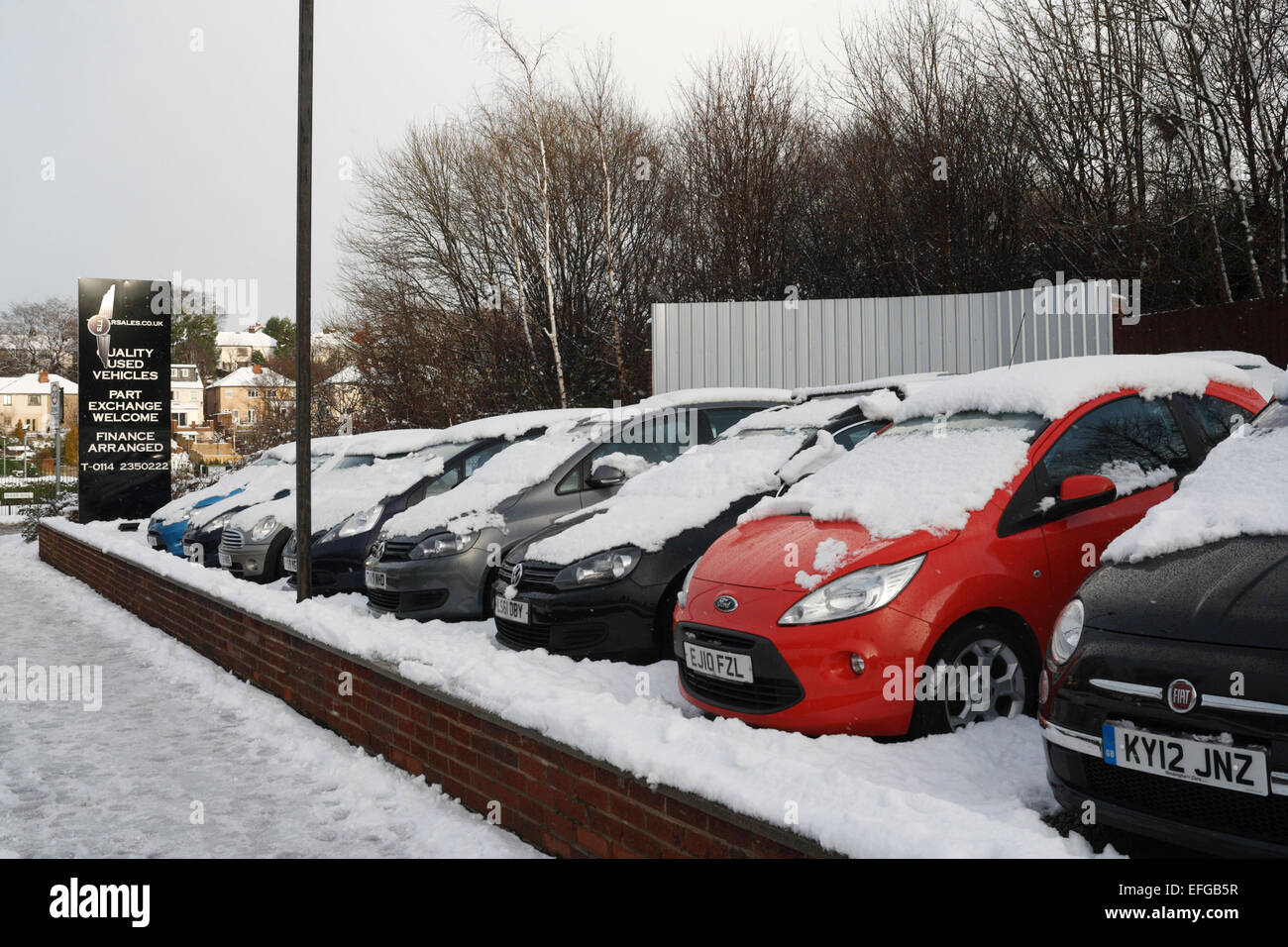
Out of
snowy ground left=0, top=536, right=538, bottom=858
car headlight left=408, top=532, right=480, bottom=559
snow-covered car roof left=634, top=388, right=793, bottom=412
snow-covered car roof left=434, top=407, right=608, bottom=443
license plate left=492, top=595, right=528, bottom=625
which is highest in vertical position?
snow-covered car roof left=634, top=388, right=793, bottom=412

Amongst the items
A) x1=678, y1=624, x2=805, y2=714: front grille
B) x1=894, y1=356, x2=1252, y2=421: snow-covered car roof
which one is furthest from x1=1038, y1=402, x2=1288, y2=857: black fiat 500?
x1=894, y1=356, x2=1252, y2=421: snow-covered car roof

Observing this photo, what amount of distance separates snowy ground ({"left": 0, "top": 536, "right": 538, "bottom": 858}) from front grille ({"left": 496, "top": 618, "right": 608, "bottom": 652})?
1133 mm

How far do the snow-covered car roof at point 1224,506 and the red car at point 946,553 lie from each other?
2.22ft

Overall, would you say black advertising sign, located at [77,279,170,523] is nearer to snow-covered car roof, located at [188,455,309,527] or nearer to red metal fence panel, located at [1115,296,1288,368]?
snow-covered car roof, located at [188,455,309,527]

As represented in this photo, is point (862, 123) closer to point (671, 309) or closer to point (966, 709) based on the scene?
point (671, 309)

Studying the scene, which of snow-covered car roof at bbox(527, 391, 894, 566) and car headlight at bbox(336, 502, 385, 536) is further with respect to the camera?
car headlight at bbox(336, 502, 385, 536)

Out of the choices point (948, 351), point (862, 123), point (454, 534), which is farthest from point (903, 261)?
point (454, 534)

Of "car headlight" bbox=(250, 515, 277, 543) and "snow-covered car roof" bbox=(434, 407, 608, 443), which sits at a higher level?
"snow-covered car roof" bbox=(434, 407, 608, 443)

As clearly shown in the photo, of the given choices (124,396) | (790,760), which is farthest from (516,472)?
(124,396)

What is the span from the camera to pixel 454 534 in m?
8.02

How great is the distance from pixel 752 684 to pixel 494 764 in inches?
49.1

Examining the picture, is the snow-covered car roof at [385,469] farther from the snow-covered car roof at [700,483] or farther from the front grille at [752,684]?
the front grille at [752,684]

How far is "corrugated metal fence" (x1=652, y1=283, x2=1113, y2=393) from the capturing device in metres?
13.0

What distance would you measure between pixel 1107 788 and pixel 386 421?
23493mm
